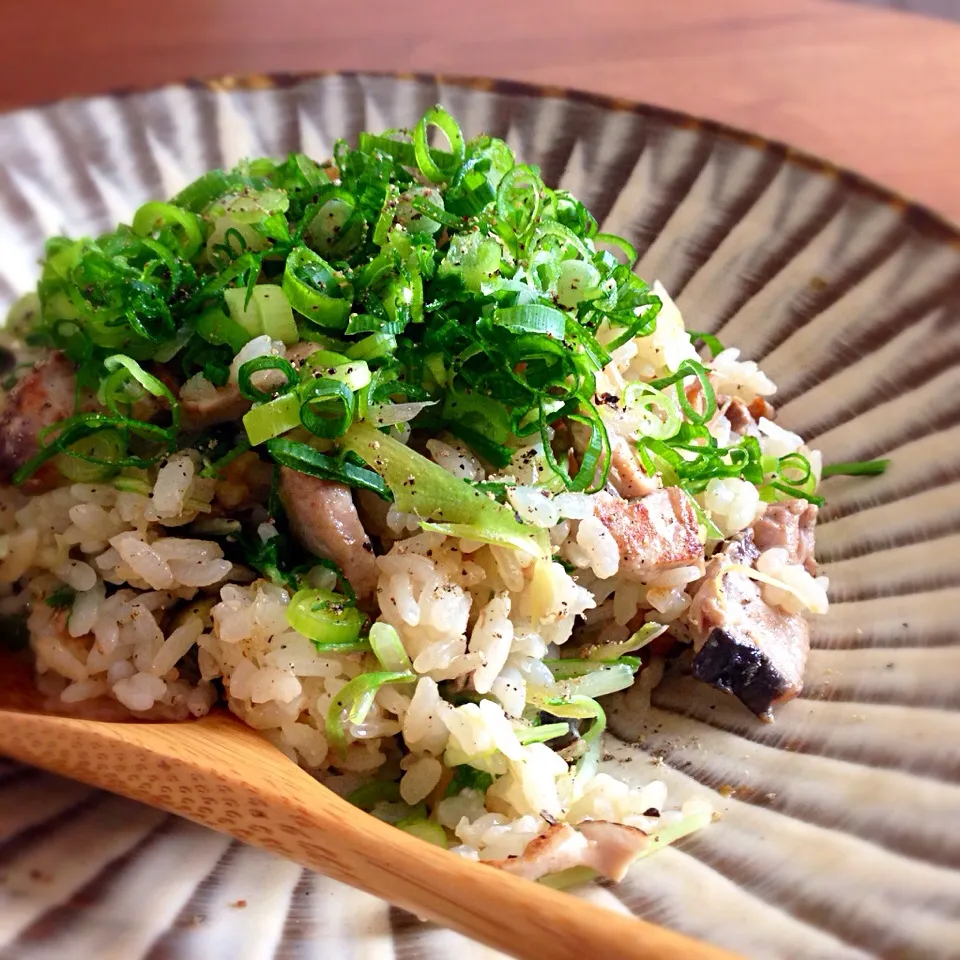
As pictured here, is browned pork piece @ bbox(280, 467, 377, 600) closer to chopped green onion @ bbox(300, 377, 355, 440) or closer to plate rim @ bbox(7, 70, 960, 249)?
chopped green onion @ bbox(300, 377, 355, 440)

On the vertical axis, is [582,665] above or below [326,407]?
below

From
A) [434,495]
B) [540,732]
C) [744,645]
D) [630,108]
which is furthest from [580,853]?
[630,108]

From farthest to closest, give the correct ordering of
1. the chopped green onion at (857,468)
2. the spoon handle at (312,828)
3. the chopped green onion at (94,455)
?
the chopped green onion at (857,468) → the chopped green onion at (94,455) → the spoon handle at (312,828)

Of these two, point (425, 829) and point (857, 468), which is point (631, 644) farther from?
point (857, 468)

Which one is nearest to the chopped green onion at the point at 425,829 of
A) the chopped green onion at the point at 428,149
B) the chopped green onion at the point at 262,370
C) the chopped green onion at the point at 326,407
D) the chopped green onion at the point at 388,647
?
the chopped green onion at the point at 388,647

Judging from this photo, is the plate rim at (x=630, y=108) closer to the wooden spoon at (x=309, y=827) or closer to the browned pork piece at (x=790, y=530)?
the browned pork piece at (x=790, y=530)
